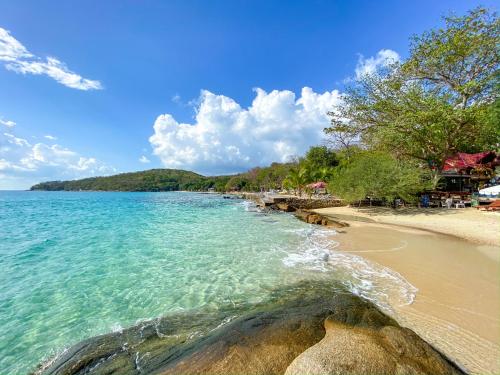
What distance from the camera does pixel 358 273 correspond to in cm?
780

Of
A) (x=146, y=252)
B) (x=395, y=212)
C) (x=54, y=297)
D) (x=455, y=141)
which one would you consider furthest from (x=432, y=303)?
(x=455, y=141)

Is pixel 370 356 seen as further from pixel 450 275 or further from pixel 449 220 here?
pixel 449 220

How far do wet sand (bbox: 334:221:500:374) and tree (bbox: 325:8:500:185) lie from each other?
1142cm

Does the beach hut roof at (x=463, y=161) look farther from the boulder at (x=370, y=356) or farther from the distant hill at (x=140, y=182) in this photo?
the distant hill at (x=140, y=182)

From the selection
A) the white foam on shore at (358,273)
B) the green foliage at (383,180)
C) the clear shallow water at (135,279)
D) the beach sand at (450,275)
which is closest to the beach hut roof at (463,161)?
the green foliage at (383,180)

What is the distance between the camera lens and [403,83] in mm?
23734

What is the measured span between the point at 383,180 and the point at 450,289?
51.7 ft

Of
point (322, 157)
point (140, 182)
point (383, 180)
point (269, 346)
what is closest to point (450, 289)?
point (269, 346)

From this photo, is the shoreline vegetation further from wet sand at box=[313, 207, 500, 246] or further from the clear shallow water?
the clear shallow water

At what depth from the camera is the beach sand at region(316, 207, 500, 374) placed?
4121mm

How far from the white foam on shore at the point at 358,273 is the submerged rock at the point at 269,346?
1.85 meters

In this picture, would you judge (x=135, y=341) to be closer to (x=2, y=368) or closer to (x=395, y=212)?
(x=2, y=368)

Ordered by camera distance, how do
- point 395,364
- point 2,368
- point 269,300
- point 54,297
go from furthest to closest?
point 54,297 < point 269,300 < point 2,368 < point 395,364

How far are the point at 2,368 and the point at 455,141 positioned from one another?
97.5ft
